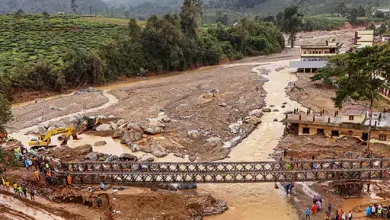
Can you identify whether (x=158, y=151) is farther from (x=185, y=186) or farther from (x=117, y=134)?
(x=185, y=186)

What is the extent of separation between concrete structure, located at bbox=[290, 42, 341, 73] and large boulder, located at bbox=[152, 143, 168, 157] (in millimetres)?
43507

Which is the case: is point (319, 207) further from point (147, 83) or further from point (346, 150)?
point (147, 83)

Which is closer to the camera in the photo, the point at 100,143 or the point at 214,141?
the point at 214,141

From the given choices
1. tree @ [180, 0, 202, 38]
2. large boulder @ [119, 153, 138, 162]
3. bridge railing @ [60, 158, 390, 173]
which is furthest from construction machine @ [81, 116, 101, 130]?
tree @ [180, 0, 202, 38]

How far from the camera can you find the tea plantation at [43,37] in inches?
2574

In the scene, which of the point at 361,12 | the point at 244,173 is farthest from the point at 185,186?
the point at 361,12

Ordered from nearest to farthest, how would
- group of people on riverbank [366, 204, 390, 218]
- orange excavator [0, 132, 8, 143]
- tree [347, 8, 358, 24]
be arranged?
group of people on riverbank [366, 204, 390, 218]
orange excavator [0, 132, 8, 143]
tree [347, 8, 358, 24]

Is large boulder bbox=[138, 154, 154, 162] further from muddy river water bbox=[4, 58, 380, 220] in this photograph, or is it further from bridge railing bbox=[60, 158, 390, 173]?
bridge railing bbox=[60, 158, 390, 173]

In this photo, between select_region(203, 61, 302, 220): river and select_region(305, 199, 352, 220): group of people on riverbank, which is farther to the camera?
select_region(203, 61, 302, 220): river

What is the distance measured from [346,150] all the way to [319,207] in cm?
1064

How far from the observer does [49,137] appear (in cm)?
3512

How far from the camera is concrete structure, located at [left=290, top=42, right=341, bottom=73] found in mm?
67625

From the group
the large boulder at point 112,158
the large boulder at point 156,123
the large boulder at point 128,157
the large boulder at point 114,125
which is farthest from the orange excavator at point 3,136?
the large boulder at point 156,123

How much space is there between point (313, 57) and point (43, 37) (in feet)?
194
